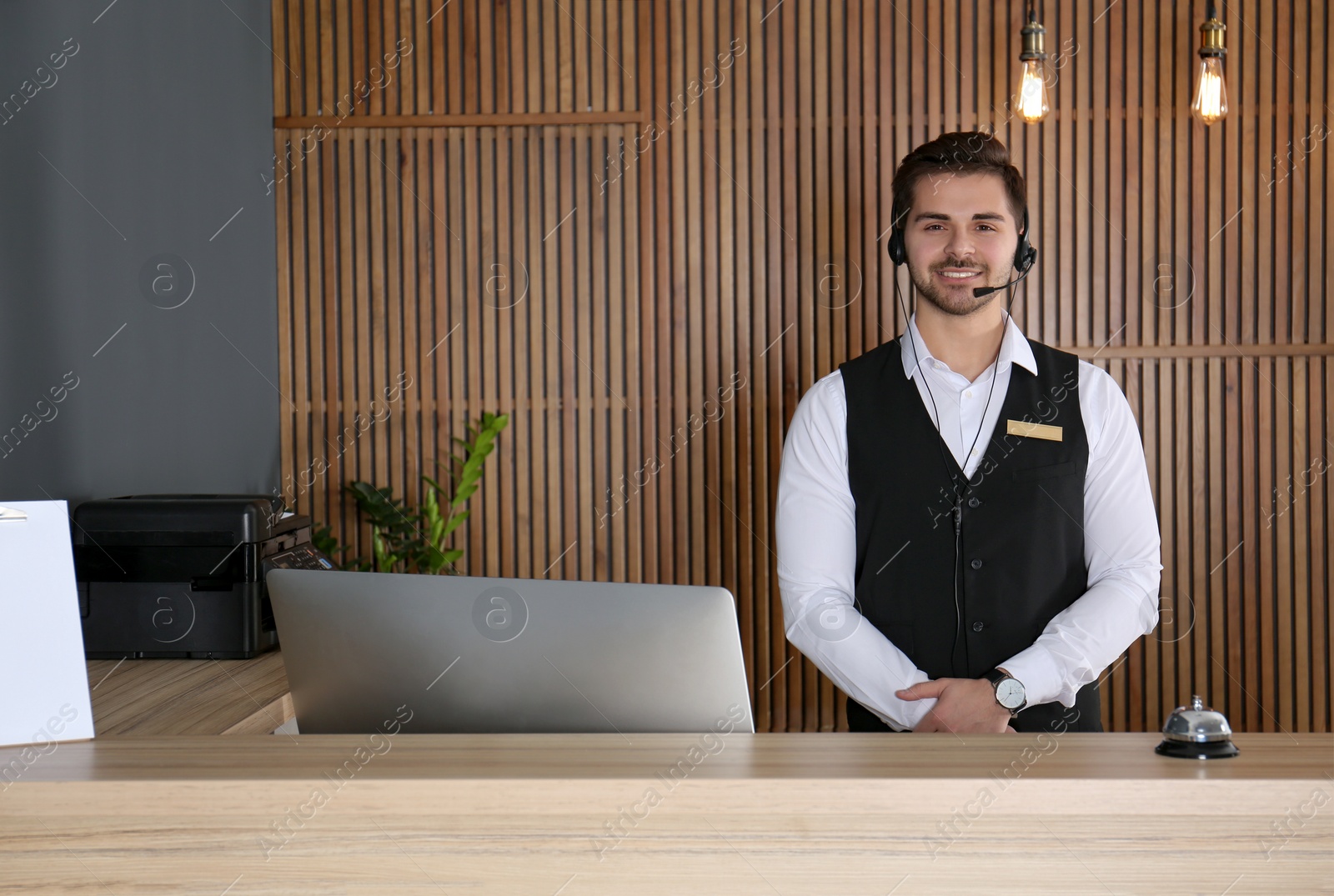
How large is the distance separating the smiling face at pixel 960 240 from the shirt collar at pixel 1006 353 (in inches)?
3.7

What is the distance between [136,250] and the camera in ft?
9.95

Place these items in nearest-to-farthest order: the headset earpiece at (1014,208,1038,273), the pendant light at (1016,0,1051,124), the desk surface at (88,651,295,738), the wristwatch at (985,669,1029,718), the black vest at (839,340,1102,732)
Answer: the desk surface at (88,651,295,738) < the wristwatch at (985,669,1029,718) < the black vest at (839,340,1102,732) < the headset earpiece at (1014,208,1038,273) < the pendant light at (1016,0,1051,124)

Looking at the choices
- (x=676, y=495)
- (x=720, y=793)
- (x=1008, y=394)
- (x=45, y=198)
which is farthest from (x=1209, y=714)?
(x=676, y=495)

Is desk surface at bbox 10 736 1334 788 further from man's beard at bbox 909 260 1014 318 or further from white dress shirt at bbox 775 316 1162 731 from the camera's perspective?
man's beard at bbox 909 260 1014 318

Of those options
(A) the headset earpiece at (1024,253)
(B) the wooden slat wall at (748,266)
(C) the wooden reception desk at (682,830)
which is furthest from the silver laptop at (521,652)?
(B) the wooden slat wall at (748,266)

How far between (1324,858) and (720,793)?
0.55 m

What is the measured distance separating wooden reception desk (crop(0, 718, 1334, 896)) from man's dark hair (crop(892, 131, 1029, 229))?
1.75m

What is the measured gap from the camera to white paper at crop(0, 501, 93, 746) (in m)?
1.22

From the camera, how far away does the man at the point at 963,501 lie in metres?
2.24

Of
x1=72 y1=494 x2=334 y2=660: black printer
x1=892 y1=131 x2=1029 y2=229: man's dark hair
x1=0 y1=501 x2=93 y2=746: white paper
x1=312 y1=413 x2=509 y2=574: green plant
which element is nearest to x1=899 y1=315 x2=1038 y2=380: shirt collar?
x1=892 y1=131 x2=1029 y2=229: man's dark hair

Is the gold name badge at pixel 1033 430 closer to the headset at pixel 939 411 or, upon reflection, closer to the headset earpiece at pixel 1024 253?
the headset at pixel 939 411

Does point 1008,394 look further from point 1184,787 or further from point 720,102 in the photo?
point 720,102

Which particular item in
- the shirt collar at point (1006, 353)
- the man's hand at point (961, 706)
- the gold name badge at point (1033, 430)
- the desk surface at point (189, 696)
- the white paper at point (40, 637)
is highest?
the shirt collar at point (1006, 353)

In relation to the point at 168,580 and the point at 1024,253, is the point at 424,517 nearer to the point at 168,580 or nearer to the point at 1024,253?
the point at 168,580
